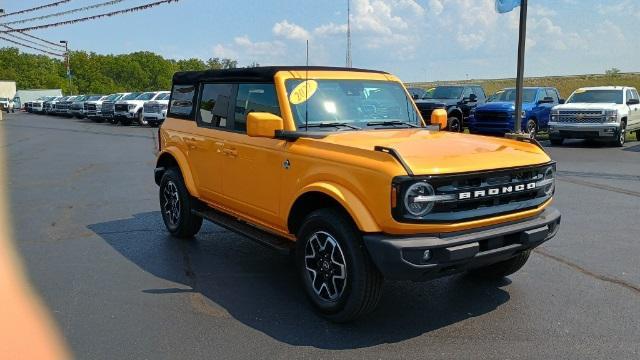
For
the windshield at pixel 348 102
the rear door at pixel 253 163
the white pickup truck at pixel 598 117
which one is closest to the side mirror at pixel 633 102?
the white pickup truck at pixel 598 117

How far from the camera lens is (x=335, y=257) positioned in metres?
4.18

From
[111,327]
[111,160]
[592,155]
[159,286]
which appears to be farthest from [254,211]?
[592,155]

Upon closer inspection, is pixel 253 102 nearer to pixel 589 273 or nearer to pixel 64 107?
pixel 589 273

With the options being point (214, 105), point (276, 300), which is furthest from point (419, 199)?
point (214, 105)

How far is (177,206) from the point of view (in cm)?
659

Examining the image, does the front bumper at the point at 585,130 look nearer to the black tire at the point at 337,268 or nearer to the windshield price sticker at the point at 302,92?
the windshield price sticker at the point at 302,92

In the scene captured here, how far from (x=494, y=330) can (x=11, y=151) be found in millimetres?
17253

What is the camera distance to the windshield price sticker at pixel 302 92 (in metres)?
4.86

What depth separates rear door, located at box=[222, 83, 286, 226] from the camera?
477cm

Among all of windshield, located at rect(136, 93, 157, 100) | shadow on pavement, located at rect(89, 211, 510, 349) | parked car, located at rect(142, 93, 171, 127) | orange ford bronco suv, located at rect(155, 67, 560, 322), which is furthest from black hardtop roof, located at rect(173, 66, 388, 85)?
windshield, located at rect(136, 93, 157, 100)

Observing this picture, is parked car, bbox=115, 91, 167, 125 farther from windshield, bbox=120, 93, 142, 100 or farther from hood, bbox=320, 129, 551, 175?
hood, bbox=320, 129, 551, 175

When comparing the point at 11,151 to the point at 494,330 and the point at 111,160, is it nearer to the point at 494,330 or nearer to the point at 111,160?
the point at 111,160

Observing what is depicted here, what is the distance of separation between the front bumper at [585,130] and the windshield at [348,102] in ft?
44.2

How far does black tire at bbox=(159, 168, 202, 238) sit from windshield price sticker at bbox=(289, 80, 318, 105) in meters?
2.09
